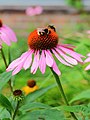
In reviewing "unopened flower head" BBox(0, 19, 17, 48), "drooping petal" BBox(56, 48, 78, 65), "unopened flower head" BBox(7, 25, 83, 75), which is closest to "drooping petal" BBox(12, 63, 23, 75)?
"unopened flower head" BBox(7, 25, 83, 75)

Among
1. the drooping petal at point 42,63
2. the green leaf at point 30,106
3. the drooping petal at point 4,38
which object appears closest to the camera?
the drooping petal at point 42,63

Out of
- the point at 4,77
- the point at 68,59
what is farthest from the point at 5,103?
the point at 68,59

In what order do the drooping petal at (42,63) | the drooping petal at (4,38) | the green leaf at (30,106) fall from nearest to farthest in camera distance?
the drooping petal at (42,63)
the green leaf at (30,106)
the drooping petal at (4,38)

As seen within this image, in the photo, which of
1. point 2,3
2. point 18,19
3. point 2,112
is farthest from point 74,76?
point 2,3

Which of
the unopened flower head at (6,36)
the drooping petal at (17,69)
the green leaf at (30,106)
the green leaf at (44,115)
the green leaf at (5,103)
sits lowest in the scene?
the green leaf at (44,115)

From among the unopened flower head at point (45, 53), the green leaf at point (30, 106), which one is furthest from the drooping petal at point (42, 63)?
the green leaf at point (30, 106)

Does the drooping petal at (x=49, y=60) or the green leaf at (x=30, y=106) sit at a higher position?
the drooping petal at (x=49, y=60)

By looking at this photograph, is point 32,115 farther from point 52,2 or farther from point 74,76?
point 52,2

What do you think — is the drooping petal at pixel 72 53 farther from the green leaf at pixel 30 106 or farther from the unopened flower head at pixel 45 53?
the green leaf at pixel 30 106

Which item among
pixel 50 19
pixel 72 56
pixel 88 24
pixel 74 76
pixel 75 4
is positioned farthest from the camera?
pixel 50 19
